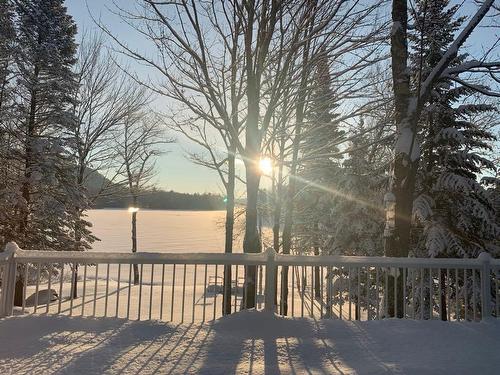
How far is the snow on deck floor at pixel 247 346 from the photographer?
358cm

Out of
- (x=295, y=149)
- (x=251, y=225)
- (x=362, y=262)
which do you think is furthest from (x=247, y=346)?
(x=295, y=149)

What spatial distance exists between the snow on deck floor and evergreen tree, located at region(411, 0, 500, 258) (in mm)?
5693

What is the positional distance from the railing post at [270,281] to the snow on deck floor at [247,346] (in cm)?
18

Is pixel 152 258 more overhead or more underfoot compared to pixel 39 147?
more underfoot

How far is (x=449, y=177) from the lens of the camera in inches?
405

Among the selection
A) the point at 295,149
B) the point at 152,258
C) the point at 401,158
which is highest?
the point at 295,149

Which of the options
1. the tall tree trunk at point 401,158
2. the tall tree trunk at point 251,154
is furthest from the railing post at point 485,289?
the tall tree trunk at point 251,154

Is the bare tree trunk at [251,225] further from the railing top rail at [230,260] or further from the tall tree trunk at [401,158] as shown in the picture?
the tall tree trunk at [401,158]

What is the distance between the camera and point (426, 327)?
482 cm

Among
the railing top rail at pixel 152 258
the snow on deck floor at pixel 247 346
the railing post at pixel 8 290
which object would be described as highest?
the railing top rail at pixel 152 258

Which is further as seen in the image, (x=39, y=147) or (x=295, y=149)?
(x=39, y=147)

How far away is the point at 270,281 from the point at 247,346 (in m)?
0.99

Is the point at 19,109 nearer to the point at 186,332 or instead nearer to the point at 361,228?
the point at 186,332

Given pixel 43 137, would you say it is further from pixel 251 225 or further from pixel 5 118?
pixel 251 225
